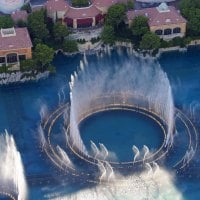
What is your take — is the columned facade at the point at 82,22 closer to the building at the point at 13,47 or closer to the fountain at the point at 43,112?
the building at the point at 13,47

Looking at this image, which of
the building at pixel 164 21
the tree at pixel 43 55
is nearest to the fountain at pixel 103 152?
the tree at pixel 43 55

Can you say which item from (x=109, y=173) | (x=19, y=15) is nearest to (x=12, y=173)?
(x=109, y=173)

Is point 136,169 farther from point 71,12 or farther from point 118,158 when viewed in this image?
point 71,12

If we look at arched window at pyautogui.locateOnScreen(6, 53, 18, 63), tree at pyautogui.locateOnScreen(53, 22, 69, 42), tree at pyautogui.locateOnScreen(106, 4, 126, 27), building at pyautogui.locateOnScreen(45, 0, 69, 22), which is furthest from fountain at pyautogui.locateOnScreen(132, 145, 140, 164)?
building at pyautogui.locateOnScreen(45, 0, 69, 22)

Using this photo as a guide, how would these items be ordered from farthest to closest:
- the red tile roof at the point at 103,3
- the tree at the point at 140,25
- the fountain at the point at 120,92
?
the red tile roof at the point at 103,3 < the tree at the point at 140,25 < the fountain at the point at 120,92

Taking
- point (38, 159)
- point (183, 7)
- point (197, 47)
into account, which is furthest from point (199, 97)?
point (38, 159)

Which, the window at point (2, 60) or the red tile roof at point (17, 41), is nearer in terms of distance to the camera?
the red tile roof at point (17, 41)
